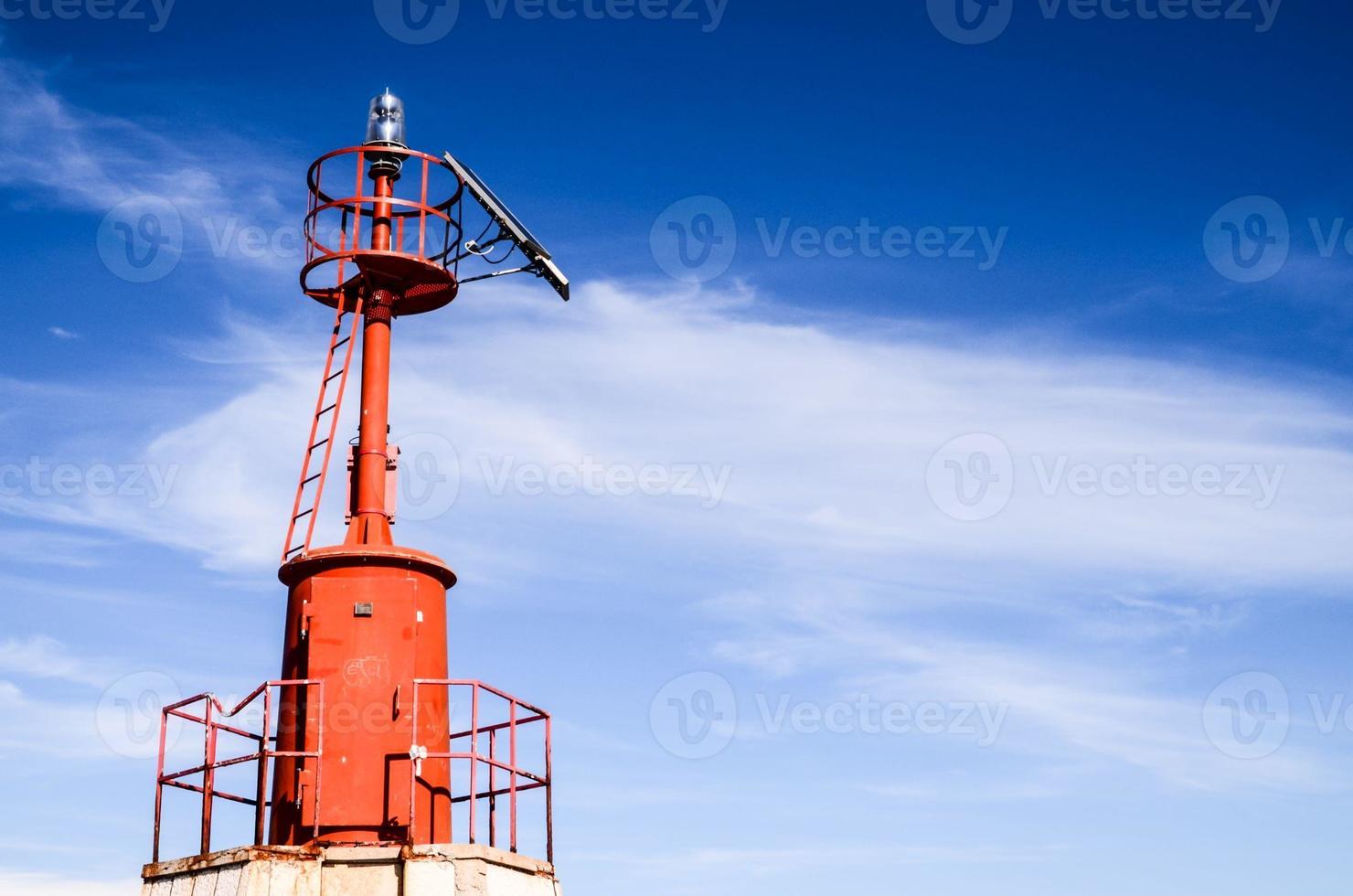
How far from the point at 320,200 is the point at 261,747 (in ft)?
26.5

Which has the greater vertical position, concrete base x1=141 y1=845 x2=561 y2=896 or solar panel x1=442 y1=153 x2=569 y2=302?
solar panel x1=442 y1=153 x2=569 y2=302

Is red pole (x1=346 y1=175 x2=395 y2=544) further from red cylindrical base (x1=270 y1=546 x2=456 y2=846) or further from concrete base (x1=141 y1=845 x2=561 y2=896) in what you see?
concrete base (x1=141 y1=845 x2=561 y2=896)

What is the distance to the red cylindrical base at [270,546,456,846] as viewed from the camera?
62.4 feet

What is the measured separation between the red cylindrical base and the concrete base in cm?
80

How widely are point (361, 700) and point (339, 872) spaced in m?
2.38

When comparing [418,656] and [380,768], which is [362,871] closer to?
[380,768]

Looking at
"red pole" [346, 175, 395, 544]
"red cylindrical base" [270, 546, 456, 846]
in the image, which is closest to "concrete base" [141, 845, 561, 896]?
"red cylindrical base" [270, 546, 456, 846]

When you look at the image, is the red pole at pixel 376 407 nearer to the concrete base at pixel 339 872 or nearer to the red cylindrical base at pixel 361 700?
the red cylindrical base at pixel 361 700

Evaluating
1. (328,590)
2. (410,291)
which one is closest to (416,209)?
(410,291)

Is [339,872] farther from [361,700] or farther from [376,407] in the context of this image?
[376,407]

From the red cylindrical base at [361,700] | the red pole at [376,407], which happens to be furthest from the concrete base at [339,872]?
Result: the red pole at [376,407]

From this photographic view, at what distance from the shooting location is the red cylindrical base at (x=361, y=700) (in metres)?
19.0

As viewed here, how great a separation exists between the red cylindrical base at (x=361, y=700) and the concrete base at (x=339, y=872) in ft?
2.63

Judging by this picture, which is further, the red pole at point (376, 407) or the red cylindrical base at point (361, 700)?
the red pole at point (376, 407)
